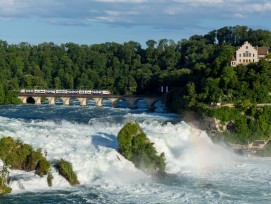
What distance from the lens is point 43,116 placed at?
64875 millimetres

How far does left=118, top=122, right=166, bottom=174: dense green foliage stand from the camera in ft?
132

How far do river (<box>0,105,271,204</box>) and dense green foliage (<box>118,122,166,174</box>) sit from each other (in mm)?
572

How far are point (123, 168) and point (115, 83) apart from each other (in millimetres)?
66301

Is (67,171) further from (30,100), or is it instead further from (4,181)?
(30,100)

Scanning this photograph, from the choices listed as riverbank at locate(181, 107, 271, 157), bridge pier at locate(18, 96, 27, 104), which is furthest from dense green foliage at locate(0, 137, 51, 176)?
bridge pier at locate(18, 96, 27, 104)

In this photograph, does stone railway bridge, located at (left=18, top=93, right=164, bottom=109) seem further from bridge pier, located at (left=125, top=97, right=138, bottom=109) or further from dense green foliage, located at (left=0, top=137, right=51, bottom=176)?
dense green foliage, located at (left=0, top=137, right=51, bottom=176)

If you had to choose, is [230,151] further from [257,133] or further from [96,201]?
[96,201]

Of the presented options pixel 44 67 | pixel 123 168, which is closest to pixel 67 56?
pixel 44 67

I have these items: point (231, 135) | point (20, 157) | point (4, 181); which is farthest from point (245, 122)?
point (4, 181)

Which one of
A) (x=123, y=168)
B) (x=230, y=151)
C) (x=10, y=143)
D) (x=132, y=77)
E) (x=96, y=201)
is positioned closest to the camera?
(x=96, y=201)

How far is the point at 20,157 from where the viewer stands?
36.5m

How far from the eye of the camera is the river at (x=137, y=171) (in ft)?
113

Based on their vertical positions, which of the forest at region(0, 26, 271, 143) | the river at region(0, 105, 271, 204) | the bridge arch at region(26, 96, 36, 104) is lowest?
the river at region(0, 105, 271, 204)

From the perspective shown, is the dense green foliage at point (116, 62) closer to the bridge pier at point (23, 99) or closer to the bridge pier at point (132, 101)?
the bridge pier at point (23, 99)
